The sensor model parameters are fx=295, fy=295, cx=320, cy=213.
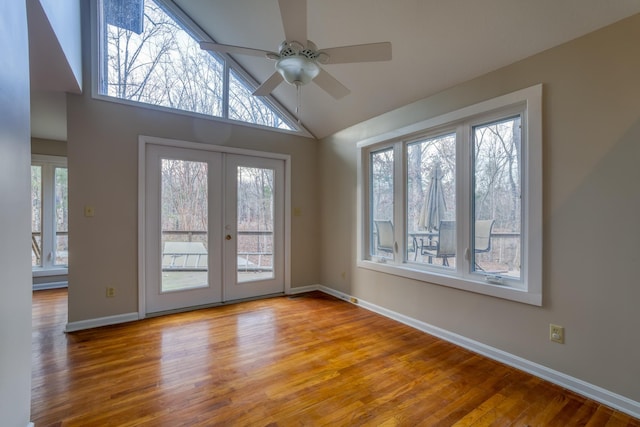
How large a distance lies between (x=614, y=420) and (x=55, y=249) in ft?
22.9

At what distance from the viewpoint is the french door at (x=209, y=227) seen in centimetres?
353

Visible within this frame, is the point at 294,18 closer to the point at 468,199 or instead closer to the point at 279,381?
the point at 468,199

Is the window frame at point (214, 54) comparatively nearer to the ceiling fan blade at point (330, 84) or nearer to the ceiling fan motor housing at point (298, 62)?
the ceiling fan blade at point (330, 84)

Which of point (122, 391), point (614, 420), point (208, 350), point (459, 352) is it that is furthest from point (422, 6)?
point (122, 391)

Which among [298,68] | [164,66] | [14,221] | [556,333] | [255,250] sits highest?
[164,66]

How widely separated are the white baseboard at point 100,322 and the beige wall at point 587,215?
11.8 feet

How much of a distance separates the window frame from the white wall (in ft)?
6.41

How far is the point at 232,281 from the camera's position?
404 cm

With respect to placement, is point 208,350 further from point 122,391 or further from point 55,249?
point 55,249

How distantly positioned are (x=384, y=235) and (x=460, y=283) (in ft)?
3.85

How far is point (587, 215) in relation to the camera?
201cm

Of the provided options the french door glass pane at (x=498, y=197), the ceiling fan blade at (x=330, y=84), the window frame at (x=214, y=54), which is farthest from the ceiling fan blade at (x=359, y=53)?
the window frame at (x=214, y=54)

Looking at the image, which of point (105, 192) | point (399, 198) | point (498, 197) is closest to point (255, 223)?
point (105, 192)

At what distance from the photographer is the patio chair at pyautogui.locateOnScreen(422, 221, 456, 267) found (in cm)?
293
